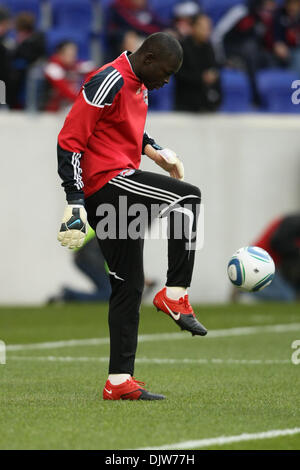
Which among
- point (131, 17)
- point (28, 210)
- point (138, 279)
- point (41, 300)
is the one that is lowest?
point (41, 300)

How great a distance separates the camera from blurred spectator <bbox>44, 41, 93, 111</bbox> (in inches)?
609

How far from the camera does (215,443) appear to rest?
5.23 meters

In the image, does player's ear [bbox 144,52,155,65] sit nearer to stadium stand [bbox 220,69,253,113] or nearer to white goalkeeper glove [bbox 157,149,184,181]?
white goalkeeper glove [bbox 157,149,184,181]

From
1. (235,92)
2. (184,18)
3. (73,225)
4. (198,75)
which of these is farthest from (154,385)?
(235,92)

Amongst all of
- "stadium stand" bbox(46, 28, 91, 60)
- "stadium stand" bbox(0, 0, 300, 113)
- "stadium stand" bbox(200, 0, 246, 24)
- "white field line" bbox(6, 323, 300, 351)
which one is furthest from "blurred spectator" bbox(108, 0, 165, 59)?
"white field line" bbox(6, 323, 300, 351)

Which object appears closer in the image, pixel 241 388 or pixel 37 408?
pixel 37 408

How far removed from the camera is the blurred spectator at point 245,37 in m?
18.2

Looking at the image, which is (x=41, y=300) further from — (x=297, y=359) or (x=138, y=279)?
(x=138, y=279)

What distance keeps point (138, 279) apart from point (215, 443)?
66.3 inches

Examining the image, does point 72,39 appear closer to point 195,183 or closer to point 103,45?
point 103,45

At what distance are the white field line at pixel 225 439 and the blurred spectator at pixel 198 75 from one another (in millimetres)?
11262

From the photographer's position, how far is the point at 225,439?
5.34 metres

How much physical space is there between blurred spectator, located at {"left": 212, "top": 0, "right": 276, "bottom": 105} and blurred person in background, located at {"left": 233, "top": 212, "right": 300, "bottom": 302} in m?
2.78
